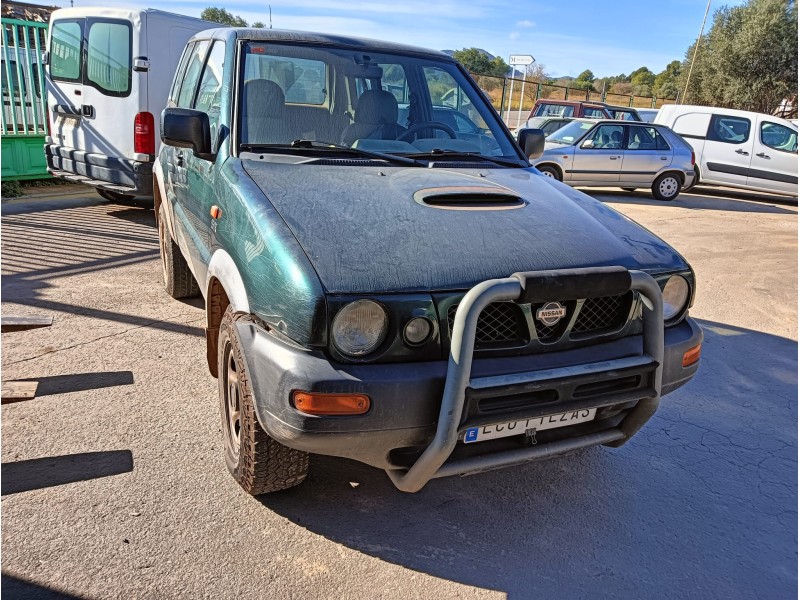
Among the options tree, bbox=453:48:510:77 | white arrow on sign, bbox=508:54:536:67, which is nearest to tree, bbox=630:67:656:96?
tree, bbox=453:48:510:77

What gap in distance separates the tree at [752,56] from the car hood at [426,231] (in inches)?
1107

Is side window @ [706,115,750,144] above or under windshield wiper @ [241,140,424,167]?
above

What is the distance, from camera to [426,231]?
2557 millimetres

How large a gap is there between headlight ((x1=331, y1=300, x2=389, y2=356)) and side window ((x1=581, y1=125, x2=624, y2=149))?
11049mm

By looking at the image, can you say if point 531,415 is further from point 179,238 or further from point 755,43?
point 755,43

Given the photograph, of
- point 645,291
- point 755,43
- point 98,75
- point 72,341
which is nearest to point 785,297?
point 645,291

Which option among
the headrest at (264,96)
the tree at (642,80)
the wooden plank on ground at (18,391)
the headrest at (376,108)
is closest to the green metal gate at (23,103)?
the wooden plank on ground at (18,391)

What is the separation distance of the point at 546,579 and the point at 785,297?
5520 millimetres

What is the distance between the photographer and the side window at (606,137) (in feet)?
40.3

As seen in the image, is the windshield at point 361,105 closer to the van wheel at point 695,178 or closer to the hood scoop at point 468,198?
the hood scoop at point 468,198

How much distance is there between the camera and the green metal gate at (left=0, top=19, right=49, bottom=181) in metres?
9.08

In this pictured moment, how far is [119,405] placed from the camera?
353 cm

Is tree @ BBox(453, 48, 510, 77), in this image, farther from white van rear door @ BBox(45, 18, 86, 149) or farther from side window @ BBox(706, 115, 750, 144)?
white van rear door @ BBox(45, 18, 86, 149)

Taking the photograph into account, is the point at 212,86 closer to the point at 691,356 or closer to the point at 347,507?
the point at 347,507
